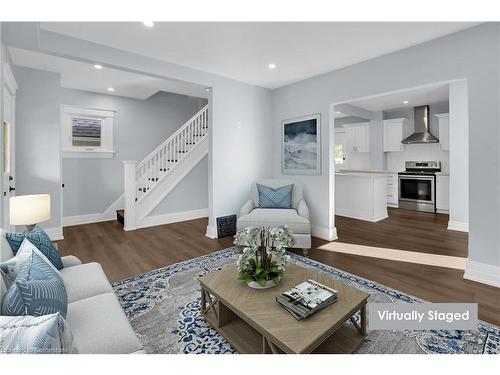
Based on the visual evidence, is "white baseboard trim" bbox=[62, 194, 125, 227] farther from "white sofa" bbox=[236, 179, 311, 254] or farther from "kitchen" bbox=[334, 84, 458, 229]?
"kitchen" bbox=[334, 84, 458, 229]

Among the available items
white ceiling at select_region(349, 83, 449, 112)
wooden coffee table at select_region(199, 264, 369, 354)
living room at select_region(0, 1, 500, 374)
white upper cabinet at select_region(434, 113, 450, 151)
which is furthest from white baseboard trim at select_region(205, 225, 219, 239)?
white upper cabinet at select_region(434, 113, 450, 151)

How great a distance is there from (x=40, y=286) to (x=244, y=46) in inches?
116

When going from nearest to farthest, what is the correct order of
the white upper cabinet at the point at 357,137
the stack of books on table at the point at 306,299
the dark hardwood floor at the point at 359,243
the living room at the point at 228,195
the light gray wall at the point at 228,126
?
the stack of books on table at the point at 306,299 < the living room at the point at 228,195 < the dark hardwood floor at the point at 359,243 < the light gray wall at the point at 228,126 < the white upper cabinet at the point at 357,137

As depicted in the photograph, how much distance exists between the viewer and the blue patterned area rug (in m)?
1.69

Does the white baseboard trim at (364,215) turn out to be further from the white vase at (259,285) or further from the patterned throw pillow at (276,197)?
the white vase at (259,285)

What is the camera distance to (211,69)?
12.4ft

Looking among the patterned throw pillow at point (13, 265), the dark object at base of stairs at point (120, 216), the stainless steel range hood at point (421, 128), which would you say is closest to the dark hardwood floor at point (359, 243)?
the dark object at base of stairs at point (120, 216)

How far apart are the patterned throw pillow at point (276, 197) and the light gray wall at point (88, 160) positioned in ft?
6.75

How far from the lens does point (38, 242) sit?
1779mm

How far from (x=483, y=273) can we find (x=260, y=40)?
3.36 m

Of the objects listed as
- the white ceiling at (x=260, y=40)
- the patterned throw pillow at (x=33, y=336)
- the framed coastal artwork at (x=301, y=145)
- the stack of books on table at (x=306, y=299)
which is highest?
the white ceiling at (x=260, y=40)

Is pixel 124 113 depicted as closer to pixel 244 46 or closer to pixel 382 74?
pixel 244 46

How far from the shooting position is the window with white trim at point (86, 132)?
508 centimetres

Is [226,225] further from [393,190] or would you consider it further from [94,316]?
[393,190]
